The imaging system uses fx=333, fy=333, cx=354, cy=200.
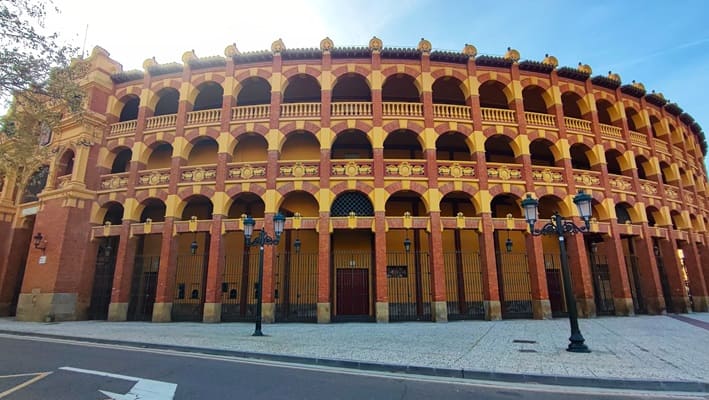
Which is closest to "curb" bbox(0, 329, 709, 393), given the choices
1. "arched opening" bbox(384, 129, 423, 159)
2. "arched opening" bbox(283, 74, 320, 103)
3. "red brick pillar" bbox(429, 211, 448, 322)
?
"red brick pillar" bbox(429, 211, 448, 322)

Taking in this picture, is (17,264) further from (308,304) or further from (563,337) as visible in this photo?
(563,337)

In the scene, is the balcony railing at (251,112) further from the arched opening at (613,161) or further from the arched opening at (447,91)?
the arched opening at (613,161)

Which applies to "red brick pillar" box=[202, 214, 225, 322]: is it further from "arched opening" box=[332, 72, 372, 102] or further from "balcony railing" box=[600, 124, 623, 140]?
"balcony railing" box=[600, 124, 623, 140]

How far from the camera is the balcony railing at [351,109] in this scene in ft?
59.3

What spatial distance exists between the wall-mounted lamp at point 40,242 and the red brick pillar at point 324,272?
14.8 meters

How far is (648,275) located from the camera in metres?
19.1

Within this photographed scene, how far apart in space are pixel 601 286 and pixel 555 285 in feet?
14.4

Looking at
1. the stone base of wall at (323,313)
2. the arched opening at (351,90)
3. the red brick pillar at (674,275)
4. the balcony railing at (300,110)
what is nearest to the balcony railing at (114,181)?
the balcony railing at (300,110)

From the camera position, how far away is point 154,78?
20062mm

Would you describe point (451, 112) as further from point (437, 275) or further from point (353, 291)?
point (353, 291)

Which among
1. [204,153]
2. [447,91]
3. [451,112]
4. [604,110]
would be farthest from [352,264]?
[604,110]

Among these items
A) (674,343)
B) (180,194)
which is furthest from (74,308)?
(674,343)

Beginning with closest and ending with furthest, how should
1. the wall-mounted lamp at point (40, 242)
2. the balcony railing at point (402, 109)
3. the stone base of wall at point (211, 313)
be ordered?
the stone base of wall at point (211, 313) → the wall-mounted lamp at point (40, 242) → the balcony railing at point (402, 109)

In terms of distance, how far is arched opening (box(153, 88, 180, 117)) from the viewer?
21172 mm
